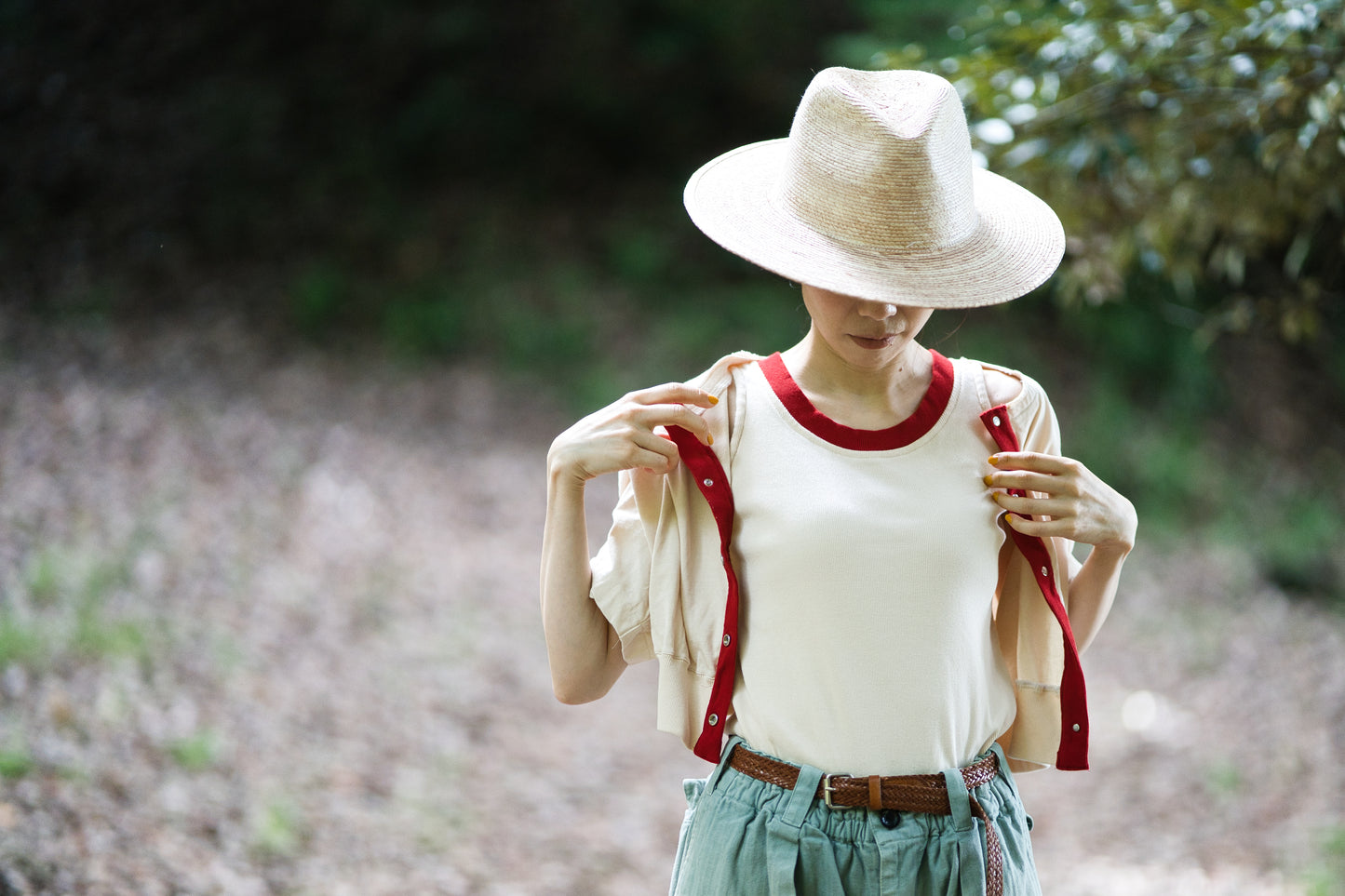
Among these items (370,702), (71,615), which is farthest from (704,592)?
(71,615)

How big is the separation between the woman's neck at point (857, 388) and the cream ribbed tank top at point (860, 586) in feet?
0.10

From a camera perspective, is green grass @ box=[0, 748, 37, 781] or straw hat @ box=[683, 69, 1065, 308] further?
green grass @ box=[0, 748, 37, 781]

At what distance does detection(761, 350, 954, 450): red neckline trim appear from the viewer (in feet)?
4.92

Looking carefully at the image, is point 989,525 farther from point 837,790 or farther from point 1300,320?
point 1300,320

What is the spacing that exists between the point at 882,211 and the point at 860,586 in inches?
18.9

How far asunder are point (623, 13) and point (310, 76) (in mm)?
3143

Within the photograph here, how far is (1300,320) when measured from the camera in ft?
8.96

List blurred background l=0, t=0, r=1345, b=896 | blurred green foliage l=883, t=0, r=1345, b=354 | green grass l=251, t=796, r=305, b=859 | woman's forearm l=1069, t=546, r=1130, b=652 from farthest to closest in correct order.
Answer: green grass l=251, t=796, r=305, b=859 → blurred background l=0, t=0, r=1345, b=896 → blurred green foliage l=883, t=0, r=1345, b=354 → woman's forearm l=1069, t=546, r=1130, b=652

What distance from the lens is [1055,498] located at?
148 centimetres

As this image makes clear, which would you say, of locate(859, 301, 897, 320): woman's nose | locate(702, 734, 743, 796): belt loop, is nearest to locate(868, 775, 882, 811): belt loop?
locate(702, 734, 743, 796): belt loop

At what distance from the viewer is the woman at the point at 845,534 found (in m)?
1.44

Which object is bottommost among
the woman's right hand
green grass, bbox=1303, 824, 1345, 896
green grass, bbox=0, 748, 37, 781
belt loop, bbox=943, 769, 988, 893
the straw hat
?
green grass, bbox=1303, 824, 1345, 896

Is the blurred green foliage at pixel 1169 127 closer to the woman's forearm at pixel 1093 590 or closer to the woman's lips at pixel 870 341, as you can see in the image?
the woman's forearm at pixel 1093 590

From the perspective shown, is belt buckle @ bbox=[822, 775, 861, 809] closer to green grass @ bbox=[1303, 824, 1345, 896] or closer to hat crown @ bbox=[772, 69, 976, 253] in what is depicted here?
hat crown @ bbox=[772, 69, 976, 253]
